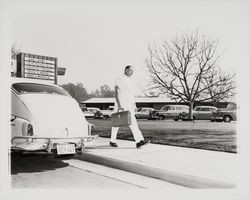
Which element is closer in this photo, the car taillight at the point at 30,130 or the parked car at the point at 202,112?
the car taillight at the point at 30,130

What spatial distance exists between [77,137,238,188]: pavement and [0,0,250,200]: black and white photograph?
0.08ft

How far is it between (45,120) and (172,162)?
201 cm

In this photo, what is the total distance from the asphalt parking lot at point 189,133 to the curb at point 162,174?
1.59 feet

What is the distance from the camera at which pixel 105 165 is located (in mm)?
4797

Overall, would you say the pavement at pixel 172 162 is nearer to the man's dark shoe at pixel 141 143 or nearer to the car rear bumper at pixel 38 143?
the man's dark shoe at pixel 141 143

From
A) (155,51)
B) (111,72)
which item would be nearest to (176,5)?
→ (155,51)

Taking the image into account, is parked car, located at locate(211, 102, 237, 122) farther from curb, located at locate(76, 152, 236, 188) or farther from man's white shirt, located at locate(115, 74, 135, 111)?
man's white shirt, located at locate(115, 74, 135, 111)

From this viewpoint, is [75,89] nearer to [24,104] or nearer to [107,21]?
[24,104]

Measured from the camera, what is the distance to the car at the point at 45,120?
417cm

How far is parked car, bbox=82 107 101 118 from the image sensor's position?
198 inches

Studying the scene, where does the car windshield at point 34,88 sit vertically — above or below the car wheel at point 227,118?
above

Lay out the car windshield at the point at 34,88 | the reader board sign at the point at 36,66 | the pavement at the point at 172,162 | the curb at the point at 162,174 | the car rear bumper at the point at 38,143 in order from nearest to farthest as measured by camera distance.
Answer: the curb at the point at 162,174
the pavement at the point at 172,162
the car rear bumper at the point at 38,143
the car windshield at the point at 34,88
the reader board sign at the point at 36,66

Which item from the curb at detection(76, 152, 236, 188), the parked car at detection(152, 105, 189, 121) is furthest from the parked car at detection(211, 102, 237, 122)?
the curb at detection(76, 152, 236, 188)

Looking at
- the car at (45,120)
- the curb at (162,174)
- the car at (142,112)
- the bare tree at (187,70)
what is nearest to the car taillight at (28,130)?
the car at (45,120)
